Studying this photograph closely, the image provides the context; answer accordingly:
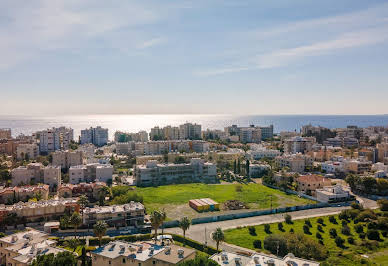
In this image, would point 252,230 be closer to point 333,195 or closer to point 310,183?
point 333,195

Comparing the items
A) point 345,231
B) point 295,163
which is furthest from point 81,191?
point 295,163

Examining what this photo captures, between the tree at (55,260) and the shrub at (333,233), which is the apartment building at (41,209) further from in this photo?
the shrub at (333,233)

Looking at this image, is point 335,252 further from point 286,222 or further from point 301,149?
point 301,149

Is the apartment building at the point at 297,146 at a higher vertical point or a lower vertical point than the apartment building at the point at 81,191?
higher

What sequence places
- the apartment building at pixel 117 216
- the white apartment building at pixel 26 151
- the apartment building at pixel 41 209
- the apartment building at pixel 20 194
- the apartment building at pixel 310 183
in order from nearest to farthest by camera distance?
the apartment building at pixel 117 216
the apartment building at pixel 41 209
the apartment building at pixel 20 194
the apartment building at pixel 310 183
the white apartment building at pixel 26 151

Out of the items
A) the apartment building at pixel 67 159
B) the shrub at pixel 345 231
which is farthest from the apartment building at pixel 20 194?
the shrub at pixel 345 231

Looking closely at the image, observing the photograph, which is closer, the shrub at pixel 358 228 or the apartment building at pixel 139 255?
the apartment building at pixel 139 255

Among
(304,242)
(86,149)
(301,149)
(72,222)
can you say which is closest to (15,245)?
(72,222)
